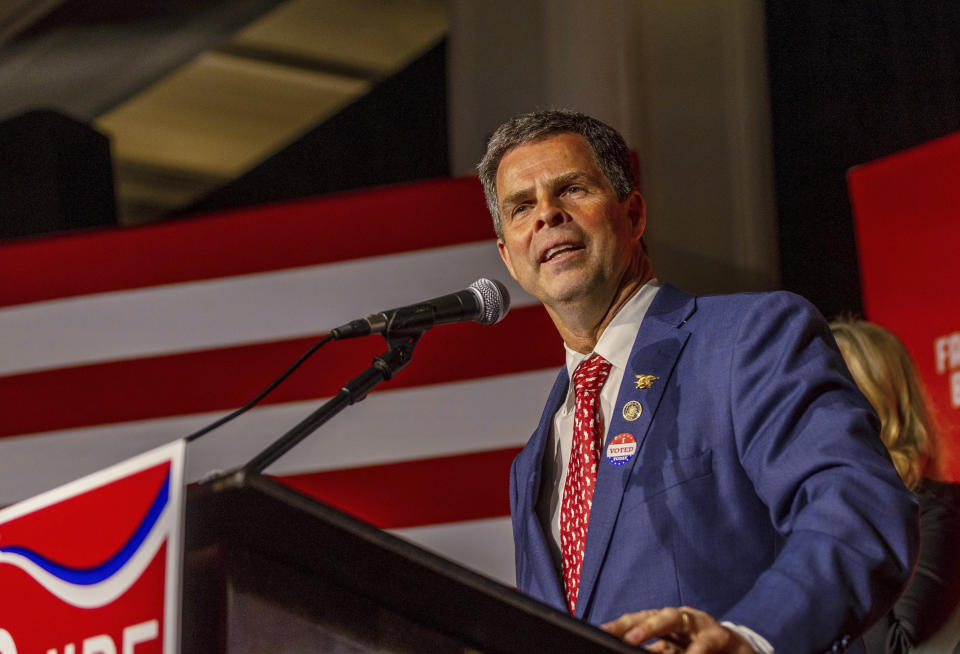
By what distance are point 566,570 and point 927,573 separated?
100 cm

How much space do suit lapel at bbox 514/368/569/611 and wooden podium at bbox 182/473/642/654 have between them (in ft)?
1.28

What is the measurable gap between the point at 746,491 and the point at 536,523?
1.02 ft

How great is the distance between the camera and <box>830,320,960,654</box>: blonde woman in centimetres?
198

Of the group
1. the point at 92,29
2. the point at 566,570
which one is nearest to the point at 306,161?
the point at 92,29

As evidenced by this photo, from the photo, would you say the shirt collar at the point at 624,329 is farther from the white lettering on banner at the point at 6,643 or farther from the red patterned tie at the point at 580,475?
the white lettering on banner at the point at 6,643

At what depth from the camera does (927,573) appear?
6.61ft

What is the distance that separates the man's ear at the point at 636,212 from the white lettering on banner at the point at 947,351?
996 millimetres

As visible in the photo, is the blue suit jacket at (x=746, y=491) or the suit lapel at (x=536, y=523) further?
the suit lapel at (x=536, y=523)

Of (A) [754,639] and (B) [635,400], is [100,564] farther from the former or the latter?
(B) [635,400]

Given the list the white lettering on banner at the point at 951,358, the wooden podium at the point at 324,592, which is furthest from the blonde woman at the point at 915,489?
the wooden podium at the point at 324,592

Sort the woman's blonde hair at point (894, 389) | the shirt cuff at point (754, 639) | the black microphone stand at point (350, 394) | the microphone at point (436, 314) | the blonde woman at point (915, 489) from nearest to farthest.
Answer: the shirt cuff at point (754, 639) < the black microphone stand at point (350, 394) < the microphone at point (436, 314) < the blonde woman at point (915, 489) < the woman's blonde hair at point (894, 389)

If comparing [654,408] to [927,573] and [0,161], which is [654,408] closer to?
[927,573]

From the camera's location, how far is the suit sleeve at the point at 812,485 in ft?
2.99

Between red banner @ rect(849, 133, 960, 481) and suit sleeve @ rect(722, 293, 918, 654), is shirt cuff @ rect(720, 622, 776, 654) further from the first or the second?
red banner @ rect(849, 133, 960, 481)
